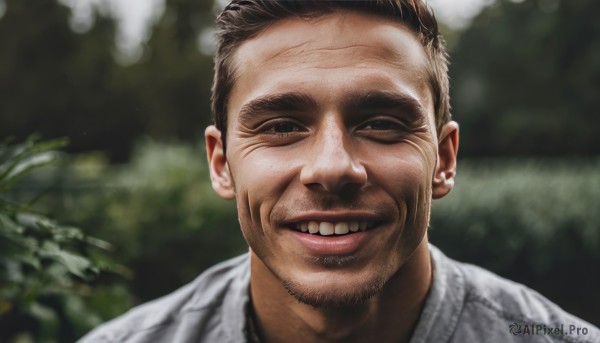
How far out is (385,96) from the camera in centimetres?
211

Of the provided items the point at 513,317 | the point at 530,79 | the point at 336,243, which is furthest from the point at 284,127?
the point at 530,79

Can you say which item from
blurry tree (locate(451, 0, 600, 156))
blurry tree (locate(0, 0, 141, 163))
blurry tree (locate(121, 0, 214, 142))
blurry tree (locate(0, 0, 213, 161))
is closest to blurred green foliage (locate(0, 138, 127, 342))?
blurry tree (locate(451, 0, 600, 156))

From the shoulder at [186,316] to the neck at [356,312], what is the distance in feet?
0.54

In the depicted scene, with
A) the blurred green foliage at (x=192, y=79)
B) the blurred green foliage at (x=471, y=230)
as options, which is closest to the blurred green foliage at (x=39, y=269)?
the blurred green foliage at (x=471, y=230)

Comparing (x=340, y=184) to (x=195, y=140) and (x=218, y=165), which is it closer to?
(x=218, y=165)

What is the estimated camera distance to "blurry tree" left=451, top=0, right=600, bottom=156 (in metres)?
27.4

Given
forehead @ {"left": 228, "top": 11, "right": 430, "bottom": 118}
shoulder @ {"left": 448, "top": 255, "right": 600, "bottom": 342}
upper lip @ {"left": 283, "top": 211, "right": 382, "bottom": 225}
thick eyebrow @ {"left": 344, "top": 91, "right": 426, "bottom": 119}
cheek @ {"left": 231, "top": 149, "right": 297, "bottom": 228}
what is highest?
forehead @ {"left": 228, "top": 11, "right": 430, "bottom": 118}

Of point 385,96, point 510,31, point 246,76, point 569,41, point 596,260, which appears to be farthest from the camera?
point 510,31

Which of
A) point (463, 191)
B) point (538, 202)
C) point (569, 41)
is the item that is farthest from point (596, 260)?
point (569, 41)

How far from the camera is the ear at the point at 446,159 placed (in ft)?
7.77

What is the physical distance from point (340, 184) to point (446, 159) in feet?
2.12

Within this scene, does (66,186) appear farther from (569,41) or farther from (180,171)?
(569,41)

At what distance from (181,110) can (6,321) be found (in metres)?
31.1

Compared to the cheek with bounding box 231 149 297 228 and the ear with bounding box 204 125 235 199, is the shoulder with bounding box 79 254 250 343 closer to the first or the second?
the ear with bounding box 204 125 235 199
